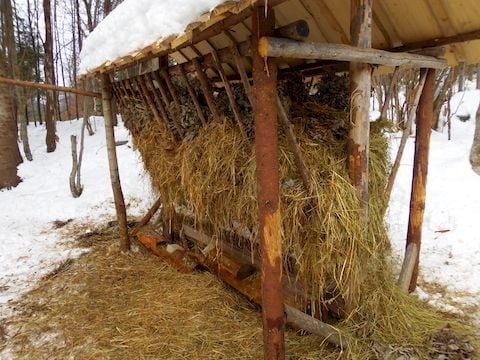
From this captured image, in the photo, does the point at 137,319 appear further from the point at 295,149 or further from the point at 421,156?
the point at 421,156

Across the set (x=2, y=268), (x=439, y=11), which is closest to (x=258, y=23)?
(x=439, y=11)

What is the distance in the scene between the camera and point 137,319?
328cm

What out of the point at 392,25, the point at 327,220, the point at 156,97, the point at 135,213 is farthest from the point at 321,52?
the point at 135,213

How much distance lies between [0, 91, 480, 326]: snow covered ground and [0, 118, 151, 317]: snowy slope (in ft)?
0.04

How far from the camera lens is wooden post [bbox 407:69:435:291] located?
3068 mm

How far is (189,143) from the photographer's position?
3256 mm

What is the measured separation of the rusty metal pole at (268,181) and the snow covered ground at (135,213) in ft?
6.75

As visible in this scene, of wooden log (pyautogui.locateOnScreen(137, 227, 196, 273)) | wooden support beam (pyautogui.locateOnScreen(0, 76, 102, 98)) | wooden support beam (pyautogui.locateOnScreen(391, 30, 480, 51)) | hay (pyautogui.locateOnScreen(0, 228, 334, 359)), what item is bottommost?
hay (pyautogui.locateOnScreen(0, 228, 334, 359))

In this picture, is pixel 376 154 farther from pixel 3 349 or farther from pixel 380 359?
pixel 3 349

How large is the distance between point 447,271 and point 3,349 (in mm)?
4634

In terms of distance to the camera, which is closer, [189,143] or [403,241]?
[189,143]

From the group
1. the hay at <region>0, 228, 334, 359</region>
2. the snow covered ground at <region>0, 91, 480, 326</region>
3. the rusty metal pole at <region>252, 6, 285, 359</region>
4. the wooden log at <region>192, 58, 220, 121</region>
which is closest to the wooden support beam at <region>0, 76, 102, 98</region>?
the snow covered ground at <region>0, 91, 480, 326</region>

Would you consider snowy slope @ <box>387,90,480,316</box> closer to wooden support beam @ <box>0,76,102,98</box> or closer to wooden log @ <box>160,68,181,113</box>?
wooden log @ <box>160,68,181,113</box>

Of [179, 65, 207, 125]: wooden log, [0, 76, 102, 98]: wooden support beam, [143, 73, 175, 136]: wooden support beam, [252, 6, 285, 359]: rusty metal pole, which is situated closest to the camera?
[252, 6, 285, 359]: rusty metal pole
